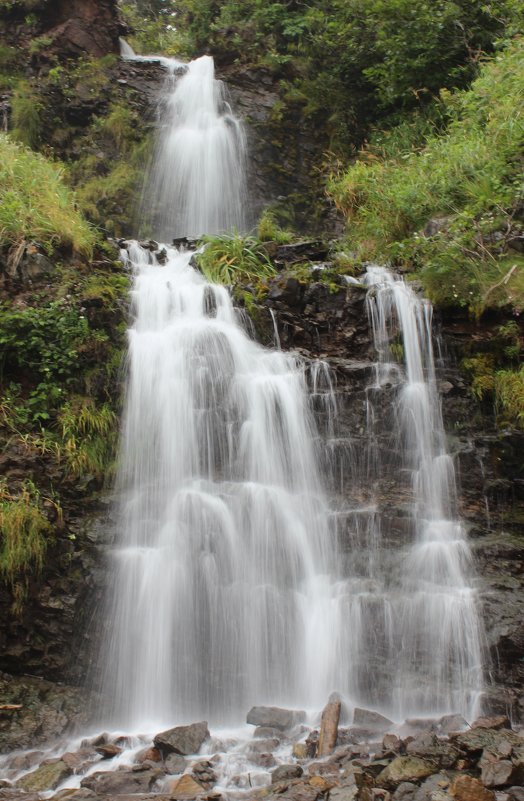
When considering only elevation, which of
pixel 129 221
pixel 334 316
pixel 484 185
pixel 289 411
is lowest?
pixel 289 411

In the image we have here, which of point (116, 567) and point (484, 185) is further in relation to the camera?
point (484, 185)

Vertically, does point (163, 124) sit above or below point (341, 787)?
above

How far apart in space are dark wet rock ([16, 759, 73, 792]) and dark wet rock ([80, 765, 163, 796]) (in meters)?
0.26

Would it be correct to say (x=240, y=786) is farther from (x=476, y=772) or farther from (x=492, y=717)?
(x=492, y=717)

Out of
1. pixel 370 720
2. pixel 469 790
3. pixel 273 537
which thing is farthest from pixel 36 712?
pixel 469 790

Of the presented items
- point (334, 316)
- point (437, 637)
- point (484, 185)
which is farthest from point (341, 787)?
point (484, 185)

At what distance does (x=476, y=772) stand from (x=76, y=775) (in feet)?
9.56

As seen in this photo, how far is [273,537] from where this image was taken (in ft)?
22.1

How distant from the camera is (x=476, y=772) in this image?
4.20 m

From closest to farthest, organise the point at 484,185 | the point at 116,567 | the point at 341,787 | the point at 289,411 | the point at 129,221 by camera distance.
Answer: the point at 341,787
the point at 116,567
the point at 289,411
the point at 484,185
the point at 129,221

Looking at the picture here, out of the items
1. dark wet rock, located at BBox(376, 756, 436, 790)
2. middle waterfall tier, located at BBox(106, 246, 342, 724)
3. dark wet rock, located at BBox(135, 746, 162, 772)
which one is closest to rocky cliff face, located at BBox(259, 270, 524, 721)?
middle waterfall tier, located at BBox(106, 246, 342, 724)

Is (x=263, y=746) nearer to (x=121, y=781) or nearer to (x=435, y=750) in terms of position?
(x=121, y=781)

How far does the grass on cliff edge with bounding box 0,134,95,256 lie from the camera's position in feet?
27.7

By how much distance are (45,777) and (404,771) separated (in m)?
2.63
